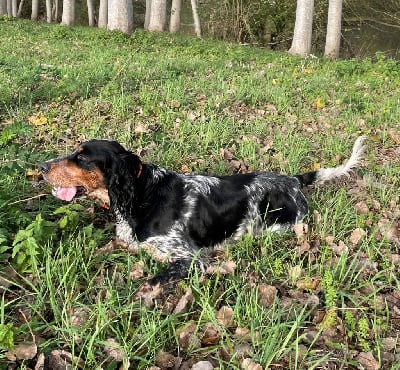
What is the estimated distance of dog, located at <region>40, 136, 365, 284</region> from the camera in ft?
13.2

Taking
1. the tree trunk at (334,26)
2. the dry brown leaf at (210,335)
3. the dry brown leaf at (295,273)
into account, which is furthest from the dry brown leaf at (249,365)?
the tree trunk at (334,26)

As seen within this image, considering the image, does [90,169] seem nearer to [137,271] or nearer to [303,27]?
[137,271]

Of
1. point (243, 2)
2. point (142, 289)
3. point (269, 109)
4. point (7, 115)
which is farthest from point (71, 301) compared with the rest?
point (243, 2)

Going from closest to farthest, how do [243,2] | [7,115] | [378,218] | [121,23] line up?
[378,218] → [7,115] → [121,23] → [243,2]

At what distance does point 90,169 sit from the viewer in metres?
4.03

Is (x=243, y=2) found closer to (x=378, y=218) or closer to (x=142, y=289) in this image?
(x=378, y=218)

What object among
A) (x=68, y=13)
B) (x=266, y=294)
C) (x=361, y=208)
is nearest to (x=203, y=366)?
(x=266, y=294)

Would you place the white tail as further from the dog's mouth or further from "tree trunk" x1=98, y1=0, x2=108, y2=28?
"tree trunk" x1=98, y1=0, x2=108, y2=28

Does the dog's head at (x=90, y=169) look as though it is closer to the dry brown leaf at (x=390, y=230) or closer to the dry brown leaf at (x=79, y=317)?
the dry brown leaf at (x=79, y=317)

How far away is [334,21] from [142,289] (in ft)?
53.7

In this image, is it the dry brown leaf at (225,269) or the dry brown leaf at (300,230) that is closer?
the dry brown leaf at (225,269)

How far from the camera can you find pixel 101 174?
13.2 feet

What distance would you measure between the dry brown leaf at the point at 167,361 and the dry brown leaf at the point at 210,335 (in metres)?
0.27

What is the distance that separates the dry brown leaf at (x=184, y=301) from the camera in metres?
3.31
